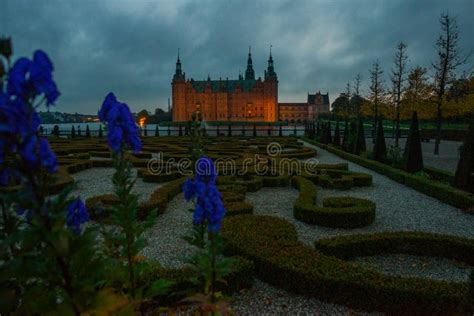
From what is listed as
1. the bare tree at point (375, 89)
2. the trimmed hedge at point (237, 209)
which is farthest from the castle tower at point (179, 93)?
the trimmed hedge at point (237, 209)

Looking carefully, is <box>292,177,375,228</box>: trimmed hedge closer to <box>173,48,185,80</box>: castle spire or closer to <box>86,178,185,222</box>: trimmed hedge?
<box>86,178,185,222</box>: trimmed hedge

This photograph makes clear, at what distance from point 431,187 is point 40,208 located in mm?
9009

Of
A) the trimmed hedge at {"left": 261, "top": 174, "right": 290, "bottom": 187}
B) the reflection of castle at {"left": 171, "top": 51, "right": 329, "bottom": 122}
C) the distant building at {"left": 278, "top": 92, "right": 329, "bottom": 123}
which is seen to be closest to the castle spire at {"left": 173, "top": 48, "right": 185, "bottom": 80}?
the reflection of castle at {"left": 171, "top": 51, "right": 329, "bottom": 122}

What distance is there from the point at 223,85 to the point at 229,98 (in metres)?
4.04

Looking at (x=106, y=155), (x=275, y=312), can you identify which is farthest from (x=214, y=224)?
(x=106, y=155)

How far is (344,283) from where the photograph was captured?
353 centimetres

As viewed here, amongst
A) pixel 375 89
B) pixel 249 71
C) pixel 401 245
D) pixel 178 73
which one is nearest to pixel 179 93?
pixel 178 73

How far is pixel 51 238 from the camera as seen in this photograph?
4.89 ft

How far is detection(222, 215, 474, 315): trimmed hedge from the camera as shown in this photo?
3.31m

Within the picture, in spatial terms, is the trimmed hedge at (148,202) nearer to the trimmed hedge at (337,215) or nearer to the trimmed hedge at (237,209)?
the trimmed hedge at (237,209)

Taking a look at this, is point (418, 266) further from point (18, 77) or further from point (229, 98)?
point (229, 98)

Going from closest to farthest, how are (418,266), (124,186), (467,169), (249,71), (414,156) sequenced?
(124,186) < (418,266) < (467,169) < (414,156) < (249,71)

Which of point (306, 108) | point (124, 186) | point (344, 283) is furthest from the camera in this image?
point (306, 108)

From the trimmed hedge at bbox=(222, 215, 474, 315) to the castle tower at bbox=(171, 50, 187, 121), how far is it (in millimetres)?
88919
